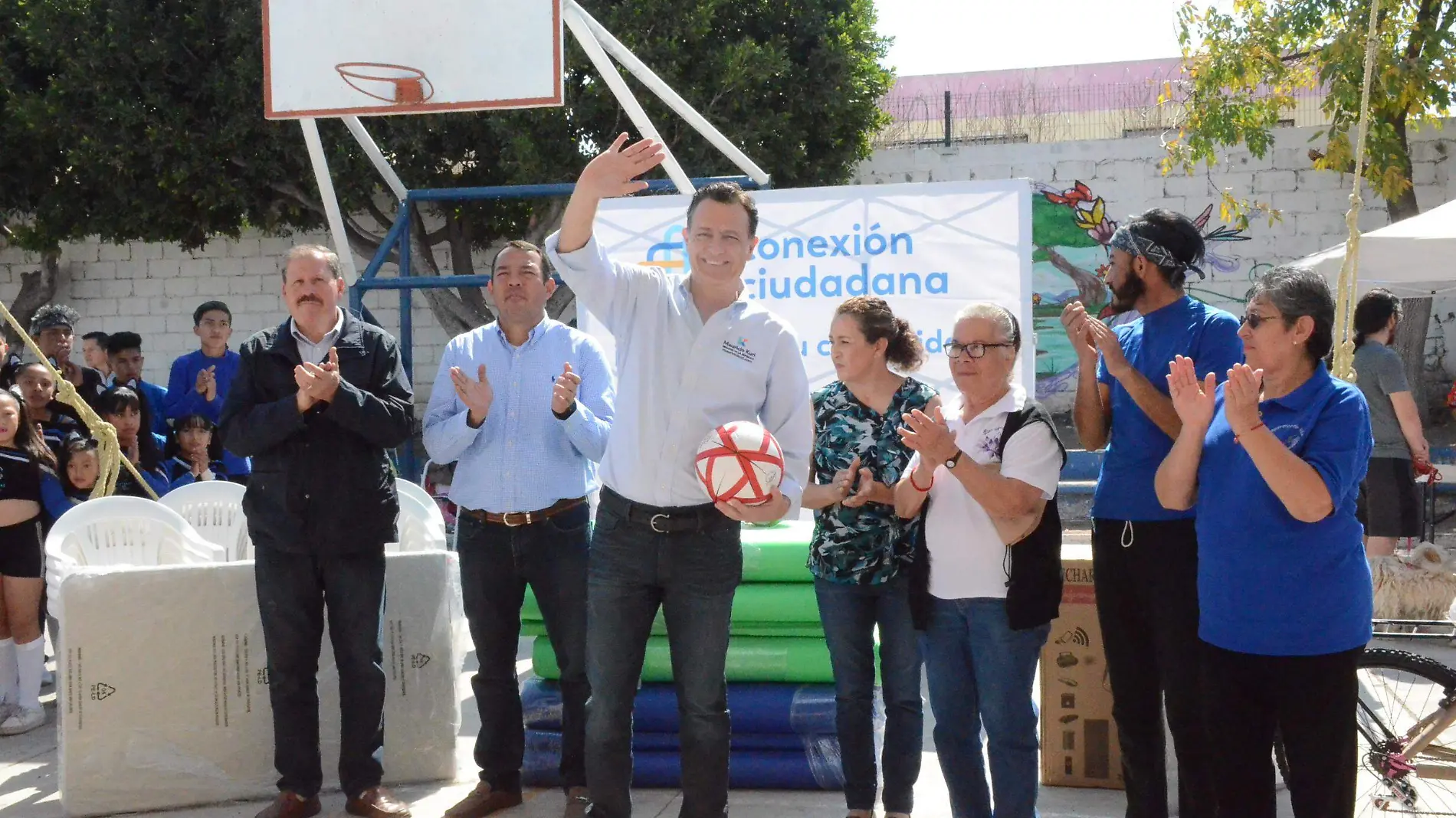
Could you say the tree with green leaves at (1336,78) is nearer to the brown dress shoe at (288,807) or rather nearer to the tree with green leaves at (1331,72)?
the tree with green leaves at (1331,72)

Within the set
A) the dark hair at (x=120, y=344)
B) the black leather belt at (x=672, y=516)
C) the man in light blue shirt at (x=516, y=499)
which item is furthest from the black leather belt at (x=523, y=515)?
the dark hair at (x=120, y=344)

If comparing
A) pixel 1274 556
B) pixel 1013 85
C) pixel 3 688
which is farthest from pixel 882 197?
pixel 1013 85

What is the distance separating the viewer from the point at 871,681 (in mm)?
3889

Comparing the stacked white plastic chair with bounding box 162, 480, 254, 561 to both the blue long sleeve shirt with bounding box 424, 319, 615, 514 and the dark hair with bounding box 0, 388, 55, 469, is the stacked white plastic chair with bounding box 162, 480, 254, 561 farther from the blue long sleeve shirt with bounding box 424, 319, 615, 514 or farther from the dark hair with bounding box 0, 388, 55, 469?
the blue long sleeve shirt with bounding box 424, 319, 615, 514

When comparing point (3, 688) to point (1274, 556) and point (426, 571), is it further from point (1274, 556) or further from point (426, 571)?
point (1274, 556)

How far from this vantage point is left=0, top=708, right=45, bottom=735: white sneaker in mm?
5391

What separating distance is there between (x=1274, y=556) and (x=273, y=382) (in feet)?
9.75

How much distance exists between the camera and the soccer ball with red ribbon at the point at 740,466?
3.24 metres

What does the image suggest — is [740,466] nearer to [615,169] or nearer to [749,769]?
[615,169]

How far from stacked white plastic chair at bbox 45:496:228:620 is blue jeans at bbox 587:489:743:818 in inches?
83.7

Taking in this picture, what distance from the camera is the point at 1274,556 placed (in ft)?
9.81

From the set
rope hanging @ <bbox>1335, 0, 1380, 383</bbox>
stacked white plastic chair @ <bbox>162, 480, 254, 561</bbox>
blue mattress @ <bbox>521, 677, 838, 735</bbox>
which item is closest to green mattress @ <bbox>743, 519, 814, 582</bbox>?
blue mattress @ <bbox>521, 677, 838, 735</bbox>

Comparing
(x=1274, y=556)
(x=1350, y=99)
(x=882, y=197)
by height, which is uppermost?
(x=1350, y=99)

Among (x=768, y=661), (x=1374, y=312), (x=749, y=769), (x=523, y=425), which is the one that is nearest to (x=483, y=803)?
(x=749, y=769)
